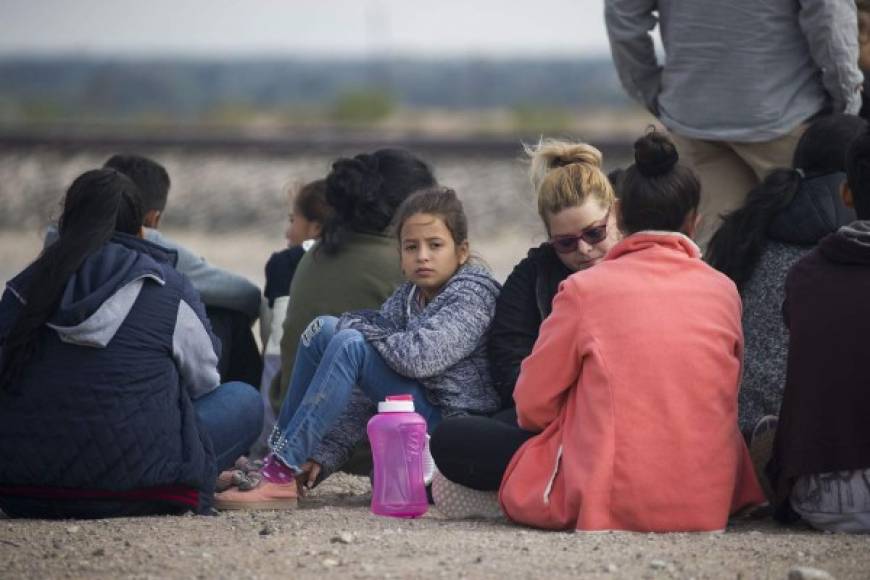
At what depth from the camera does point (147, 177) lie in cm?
713

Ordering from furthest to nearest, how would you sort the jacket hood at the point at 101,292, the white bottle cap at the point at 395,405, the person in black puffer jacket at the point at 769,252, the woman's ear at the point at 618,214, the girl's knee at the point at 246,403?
the girl's knee at the point at 246,403
the person in black puffer jacket at the point at 769,252
the white bottle cap at the point at 395,405
the jacket hood at the point at 101,292
the woman's ear at the point at 618,214

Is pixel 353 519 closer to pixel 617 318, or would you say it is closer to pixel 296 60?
pixel 617 318

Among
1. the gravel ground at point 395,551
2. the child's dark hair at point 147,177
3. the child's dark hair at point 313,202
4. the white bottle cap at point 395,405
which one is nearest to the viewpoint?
the gravel ground at point 395,551

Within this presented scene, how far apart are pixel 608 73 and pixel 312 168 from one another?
10225 centimetres

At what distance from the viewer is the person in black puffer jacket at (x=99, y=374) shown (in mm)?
5590

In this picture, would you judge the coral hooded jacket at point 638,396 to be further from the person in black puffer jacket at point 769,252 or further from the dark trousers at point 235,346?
the dark trousers at point 235,346

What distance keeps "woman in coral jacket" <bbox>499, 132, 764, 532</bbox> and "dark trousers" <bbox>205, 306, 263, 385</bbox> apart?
7.03ft

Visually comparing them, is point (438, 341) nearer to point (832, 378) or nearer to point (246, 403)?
point (246, 403)

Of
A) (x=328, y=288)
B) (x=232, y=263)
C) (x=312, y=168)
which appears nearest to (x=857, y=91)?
(x=328, y=288)

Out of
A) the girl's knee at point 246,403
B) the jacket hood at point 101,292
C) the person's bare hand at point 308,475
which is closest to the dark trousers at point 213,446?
the girl's knee at point 246,403

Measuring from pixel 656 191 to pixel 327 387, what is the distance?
135 centimetres

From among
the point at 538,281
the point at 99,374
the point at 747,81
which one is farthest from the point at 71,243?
the point at 747,81

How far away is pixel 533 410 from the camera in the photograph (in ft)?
17.5

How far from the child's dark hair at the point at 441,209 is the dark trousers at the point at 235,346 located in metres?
1.23
